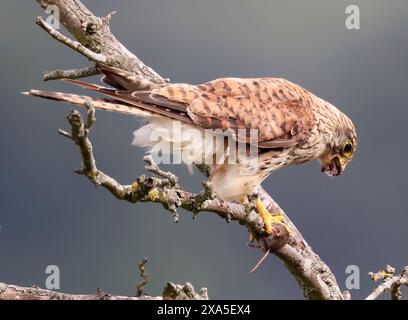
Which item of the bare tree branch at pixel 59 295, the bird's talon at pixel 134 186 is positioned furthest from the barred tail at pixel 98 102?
the bare tree branch at pixel 59 295

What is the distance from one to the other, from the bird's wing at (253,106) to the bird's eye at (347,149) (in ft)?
1.24

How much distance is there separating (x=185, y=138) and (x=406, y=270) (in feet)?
3.36

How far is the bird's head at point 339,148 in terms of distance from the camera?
3.92 meters

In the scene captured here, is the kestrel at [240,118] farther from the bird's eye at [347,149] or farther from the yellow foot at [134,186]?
the yellow foot at [134,186]

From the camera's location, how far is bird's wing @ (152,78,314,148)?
3266 millimetres

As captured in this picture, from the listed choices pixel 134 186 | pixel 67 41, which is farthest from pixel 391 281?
pixel 67 41

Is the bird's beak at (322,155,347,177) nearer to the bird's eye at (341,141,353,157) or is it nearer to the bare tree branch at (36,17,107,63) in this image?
the bird's eye at (341,141,353,157)

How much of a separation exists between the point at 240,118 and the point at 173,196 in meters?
1.06

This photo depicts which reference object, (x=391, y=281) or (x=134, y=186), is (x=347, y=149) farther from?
(x=134, y=186)

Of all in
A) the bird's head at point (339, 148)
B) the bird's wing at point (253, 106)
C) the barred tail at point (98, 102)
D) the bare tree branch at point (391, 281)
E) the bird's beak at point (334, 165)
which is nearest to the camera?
the barred tail at point (98, 102)

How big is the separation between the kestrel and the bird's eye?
3 centimetres

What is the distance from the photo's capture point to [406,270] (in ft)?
9.89

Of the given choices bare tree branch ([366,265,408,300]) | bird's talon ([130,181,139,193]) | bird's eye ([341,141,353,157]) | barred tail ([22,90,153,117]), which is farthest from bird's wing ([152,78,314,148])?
bird's talon ([130,181,139,193])
